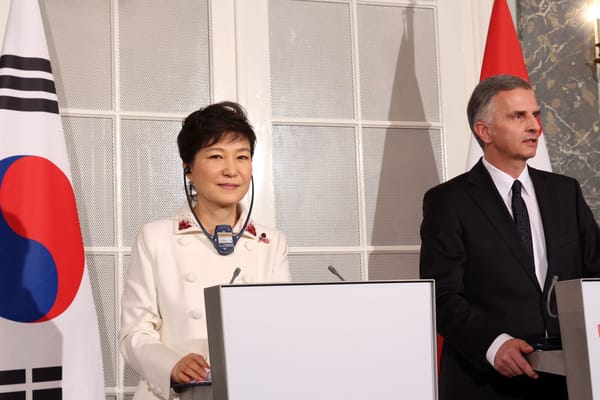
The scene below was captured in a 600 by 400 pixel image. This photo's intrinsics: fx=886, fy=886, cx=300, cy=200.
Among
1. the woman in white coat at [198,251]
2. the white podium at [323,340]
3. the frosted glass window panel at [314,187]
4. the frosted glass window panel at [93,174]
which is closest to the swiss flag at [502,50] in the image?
the frosted glass window panel at [314,187]

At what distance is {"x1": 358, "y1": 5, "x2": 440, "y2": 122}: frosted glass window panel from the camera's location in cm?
396

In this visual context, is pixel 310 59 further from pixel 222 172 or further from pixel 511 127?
pixel 222 172

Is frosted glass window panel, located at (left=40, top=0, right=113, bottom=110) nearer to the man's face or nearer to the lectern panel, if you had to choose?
the man's face

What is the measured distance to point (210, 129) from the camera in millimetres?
2297

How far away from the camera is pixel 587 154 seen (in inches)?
162

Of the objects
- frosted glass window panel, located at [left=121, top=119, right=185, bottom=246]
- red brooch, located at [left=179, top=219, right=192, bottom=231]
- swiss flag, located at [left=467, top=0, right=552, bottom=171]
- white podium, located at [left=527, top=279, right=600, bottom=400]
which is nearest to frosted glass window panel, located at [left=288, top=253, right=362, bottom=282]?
frosted glass window panel, located at [left=121, top=119, right=185, bottom=246]

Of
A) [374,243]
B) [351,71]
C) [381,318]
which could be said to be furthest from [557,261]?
[351,71]

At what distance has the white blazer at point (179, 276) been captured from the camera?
7.04ft

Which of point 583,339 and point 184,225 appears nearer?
point 583,339

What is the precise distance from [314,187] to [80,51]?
3.66 feet

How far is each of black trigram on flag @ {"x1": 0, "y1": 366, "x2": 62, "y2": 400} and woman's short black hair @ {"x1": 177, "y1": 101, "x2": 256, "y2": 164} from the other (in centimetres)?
87

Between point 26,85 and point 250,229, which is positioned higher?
point 26,85

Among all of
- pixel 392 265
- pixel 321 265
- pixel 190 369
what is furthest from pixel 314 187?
pixel 190 369

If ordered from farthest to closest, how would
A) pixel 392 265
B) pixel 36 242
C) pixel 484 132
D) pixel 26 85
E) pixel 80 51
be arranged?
pixel 392 265 < pixel 80 51 < pixel 26 85 < pixel 36 242 < pixel 484 132
